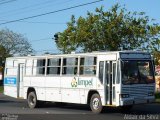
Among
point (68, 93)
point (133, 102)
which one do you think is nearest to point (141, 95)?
point (133, 102)

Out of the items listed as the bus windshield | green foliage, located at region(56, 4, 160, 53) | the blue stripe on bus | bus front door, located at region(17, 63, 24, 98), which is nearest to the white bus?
the bus windshield

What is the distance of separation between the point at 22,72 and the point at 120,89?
8546 mm

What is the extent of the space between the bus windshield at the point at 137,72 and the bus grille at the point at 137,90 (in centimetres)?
20

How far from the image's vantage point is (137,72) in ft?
67.0

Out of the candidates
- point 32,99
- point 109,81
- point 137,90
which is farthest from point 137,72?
point 32,99

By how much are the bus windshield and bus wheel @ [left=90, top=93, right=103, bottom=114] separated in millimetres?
1587

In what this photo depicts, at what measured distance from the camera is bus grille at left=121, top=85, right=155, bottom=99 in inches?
777

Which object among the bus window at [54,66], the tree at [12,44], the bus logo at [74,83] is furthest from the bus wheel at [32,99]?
the tree at [12,44]

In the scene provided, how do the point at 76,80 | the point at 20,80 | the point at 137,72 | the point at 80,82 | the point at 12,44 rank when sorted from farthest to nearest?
1. the point at 12,44
2. the point at 20,80
3. the point at 76,80
4. the point at 80,82
5. the point at 137,72

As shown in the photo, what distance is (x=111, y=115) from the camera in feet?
65.1

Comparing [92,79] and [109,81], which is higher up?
[92,79]

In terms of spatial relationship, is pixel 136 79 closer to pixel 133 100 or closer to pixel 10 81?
pixel 133 100

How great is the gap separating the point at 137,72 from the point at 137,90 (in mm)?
842

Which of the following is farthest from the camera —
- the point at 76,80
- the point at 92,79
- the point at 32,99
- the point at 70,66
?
the point at 32,99
